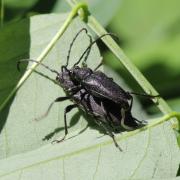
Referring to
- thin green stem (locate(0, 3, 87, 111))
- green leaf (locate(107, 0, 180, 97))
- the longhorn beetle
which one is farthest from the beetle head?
green leaf (locate(107, 0, 180, 97))

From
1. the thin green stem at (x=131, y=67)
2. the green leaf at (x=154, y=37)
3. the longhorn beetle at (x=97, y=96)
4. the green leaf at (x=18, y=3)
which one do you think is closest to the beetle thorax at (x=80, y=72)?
the longhorn beetle at (x=97, y=96)

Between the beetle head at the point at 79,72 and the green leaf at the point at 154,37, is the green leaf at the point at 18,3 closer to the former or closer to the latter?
the beetle head at the point at 79,72

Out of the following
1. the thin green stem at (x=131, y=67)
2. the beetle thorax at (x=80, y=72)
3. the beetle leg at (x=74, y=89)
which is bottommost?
the thin green stem at (x=131, y=67)

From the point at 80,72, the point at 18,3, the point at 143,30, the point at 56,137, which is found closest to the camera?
the point at 56,137

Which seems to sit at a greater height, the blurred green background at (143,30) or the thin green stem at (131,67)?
the blurred green background at (143,30)

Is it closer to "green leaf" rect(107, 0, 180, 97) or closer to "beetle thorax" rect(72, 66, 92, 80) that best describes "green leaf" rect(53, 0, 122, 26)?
"beetle thorax" rect(72, 66, 92, 80)

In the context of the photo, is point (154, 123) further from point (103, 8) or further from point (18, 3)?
point (18, 3)

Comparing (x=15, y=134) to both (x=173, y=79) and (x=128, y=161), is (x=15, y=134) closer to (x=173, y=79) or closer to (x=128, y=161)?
(x=128, y=161)

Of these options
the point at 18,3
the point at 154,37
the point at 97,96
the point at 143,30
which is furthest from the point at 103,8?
the point at 143,30
